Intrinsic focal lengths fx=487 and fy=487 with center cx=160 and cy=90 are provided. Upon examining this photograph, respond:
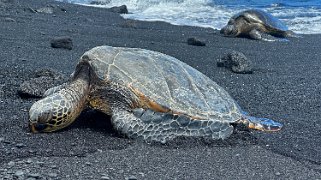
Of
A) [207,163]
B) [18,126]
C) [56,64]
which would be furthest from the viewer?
[56,64]

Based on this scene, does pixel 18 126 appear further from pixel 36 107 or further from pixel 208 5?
pixel 208 5

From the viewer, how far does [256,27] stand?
10547 mm

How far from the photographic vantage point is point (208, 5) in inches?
619

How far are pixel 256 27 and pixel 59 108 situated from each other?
7974 mm

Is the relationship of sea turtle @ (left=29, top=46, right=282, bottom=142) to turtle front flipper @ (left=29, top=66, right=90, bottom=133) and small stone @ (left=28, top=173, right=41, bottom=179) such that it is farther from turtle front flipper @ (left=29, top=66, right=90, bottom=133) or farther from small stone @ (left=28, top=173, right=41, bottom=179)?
small stone @ (left=28, top=173, right=41, bottom=179)

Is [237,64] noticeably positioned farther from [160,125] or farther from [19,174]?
[19,174]

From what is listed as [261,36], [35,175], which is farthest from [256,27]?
[35,175]

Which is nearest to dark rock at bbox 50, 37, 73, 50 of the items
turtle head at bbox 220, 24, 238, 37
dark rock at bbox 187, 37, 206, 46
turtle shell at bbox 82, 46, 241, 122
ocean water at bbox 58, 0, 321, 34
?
dark rock at bbox 187, 37, 206, 46

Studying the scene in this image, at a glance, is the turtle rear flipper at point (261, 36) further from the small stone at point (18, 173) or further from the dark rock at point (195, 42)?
the small stone at point (18, 173)

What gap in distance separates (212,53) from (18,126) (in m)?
4.63

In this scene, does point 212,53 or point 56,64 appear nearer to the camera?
point 56,64

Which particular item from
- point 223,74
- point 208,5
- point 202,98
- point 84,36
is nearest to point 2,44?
point 84,36

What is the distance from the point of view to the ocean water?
12.0 m

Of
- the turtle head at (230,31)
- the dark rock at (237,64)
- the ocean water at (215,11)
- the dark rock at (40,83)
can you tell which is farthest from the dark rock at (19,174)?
the ocean water at (215,11)
